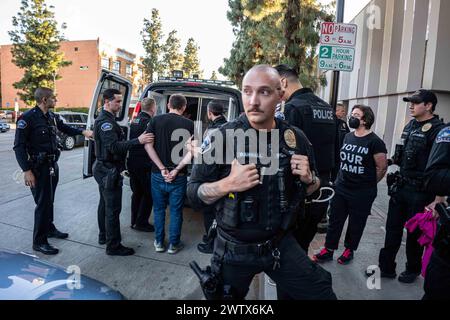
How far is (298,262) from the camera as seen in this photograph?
6.34ft

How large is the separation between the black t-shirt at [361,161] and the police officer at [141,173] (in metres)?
2.66

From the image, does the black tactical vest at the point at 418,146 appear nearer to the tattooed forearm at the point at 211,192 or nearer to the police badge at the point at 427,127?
the police badge at the point at 427,127

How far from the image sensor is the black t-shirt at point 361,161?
3.51m

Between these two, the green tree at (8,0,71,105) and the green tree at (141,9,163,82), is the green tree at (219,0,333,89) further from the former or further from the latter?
the green tree at (141,9,163,82)

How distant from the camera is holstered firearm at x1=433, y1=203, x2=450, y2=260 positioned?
6.06ft

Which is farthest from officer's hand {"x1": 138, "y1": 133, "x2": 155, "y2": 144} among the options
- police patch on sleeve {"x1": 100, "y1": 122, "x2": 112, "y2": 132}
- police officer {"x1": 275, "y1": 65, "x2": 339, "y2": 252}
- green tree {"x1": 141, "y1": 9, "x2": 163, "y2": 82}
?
green tree {"x1": 141, "y1": 9, "x2": 163, "y2": 82}

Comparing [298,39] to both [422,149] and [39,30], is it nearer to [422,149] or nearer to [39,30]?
[422,149]

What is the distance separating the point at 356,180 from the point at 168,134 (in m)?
2.24

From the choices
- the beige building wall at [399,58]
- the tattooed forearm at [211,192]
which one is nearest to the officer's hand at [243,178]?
the tattooed forearm at [211,192]

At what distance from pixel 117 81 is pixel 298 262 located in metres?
4.32

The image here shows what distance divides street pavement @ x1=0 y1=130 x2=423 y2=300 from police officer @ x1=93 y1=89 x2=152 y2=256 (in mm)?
273

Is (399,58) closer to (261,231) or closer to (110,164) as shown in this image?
(110,164)

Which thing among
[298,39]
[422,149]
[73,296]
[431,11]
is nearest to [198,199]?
[73,296]
